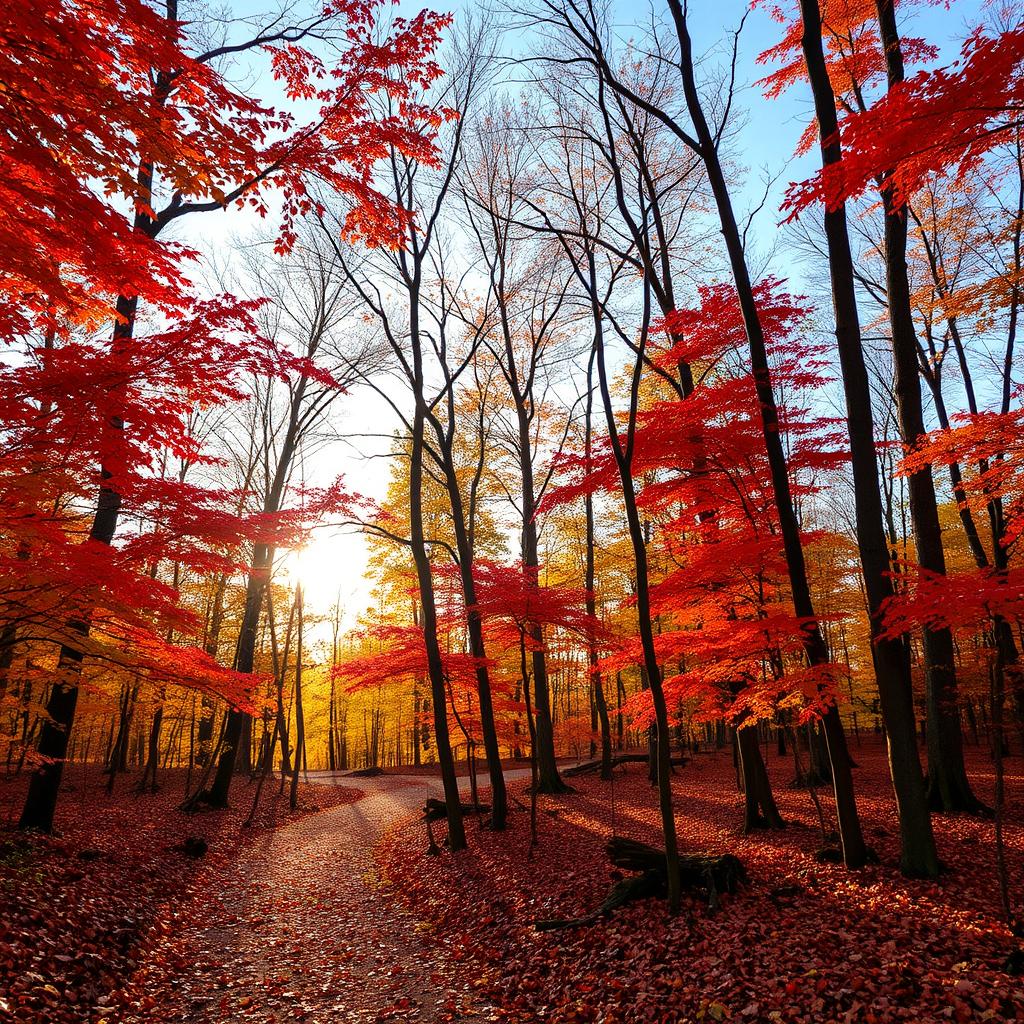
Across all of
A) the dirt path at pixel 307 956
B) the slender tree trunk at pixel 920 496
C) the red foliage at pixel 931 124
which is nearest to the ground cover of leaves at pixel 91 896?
the dirt path at pixel 307 956

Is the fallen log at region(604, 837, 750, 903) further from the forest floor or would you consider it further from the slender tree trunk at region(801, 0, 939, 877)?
the slender tree trunk at region(801, 0, 939, 877)

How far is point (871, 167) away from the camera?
13.2 feet

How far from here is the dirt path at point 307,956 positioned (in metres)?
5.11

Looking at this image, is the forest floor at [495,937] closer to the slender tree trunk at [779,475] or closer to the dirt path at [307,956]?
the dirt path at [307,956]

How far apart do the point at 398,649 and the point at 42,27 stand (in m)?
10.1

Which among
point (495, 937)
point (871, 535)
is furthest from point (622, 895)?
point (871, 535)

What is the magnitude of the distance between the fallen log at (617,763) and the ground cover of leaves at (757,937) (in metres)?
11.6

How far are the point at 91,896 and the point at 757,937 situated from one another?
299 inches

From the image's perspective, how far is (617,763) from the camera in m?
22.0

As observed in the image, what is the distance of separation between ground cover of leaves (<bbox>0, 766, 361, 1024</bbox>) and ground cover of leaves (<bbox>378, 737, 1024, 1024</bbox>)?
340cm

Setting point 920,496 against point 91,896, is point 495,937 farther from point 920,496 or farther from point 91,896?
point 920,496

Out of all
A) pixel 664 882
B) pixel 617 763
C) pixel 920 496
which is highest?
pixel 920 496

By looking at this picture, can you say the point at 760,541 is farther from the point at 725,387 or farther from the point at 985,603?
the point at 985,603

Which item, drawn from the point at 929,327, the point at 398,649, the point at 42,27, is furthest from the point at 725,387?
the point at 929,327
